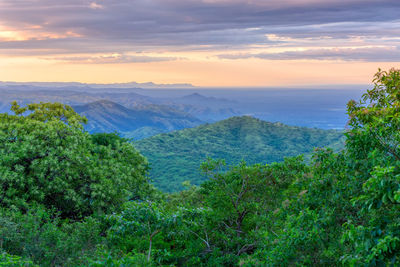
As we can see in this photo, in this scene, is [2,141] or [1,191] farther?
[2,141]

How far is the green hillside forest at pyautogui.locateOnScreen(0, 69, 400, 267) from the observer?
945 cm

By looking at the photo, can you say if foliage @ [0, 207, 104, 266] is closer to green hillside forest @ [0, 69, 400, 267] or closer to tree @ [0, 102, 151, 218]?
green hillside forest @ [0, 69, 400, 267]

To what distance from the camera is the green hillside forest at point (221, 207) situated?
945 cm

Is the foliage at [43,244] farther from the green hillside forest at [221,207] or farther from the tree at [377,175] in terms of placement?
the tree at [377,175]

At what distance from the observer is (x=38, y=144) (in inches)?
979

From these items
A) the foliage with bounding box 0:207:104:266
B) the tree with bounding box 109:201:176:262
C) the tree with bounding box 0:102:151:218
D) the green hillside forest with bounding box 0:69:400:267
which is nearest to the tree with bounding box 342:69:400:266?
the green hillside forest with bounding box 0:69:400:267

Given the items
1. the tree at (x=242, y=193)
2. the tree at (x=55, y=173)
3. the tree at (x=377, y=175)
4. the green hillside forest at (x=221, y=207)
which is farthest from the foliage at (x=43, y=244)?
the tree at (x=377, y=175)

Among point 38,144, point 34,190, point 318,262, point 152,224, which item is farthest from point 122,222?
Result: point 38,144

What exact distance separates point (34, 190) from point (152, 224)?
12.5 meters

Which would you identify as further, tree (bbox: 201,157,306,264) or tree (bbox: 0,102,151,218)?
tree (bbox: 0,102,151,218)

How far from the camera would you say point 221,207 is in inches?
803

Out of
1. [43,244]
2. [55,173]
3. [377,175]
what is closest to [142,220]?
[43,244]

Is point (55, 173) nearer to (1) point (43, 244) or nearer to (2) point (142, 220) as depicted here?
(1) point (43, 244)

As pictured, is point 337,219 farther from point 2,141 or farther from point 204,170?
point 2,141
